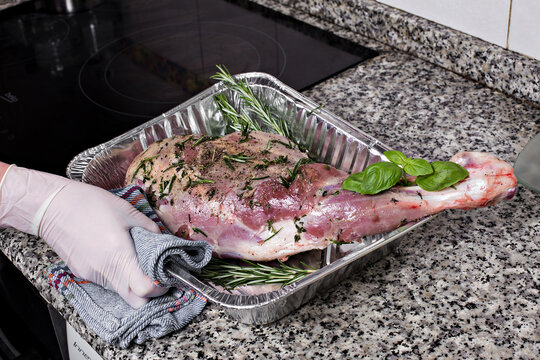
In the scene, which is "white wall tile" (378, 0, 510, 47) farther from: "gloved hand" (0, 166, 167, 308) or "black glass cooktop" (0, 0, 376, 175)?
"gloved hand" (0, 166, 167, 308)

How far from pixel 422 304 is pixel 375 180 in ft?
0.77

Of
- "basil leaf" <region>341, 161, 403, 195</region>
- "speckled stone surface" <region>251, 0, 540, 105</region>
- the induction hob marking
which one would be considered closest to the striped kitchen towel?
"basil leaf" <region>341, 161, 403, 195</region>

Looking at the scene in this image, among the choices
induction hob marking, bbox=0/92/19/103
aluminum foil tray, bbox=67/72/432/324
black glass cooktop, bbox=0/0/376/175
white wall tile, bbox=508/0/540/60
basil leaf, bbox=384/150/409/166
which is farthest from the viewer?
induction hob marking, bbox=0/92/19/103

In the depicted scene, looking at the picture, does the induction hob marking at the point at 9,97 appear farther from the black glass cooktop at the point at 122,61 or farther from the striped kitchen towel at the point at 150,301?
the striped kitchen towel at the point at 150,301

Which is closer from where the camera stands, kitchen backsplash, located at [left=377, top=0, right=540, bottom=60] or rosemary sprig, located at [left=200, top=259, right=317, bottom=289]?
rosemary sprig, located at [left=200, top=259, right=317, bottom=289]

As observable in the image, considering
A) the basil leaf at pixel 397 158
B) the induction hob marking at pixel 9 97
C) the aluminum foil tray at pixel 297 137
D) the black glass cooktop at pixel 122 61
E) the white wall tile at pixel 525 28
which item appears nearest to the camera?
the aluminum foil tray at pixel 297 137

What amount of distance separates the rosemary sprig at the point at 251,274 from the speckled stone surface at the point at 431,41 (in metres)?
0.80

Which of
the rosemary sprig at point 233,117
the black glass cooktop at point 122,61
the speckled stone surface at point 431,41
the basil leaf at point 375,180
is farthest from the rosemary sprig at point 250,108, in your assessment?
the speckled stone surface at point 431,41

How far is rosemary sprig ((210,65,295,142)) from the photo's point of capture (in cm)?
137

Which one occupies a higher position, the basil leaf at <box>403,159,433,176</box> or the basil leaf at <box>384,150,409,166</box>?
the basil leaf at <box>403,159,433,176</box>

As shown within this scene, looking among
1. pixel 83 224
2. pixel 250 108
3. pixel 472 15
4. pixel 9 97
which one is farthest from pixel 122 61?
pixel 472 15

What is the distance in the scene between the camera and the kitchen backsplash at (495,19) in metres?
1.38

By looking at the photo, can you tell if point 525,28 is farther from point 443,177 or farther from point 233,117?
point 233,117

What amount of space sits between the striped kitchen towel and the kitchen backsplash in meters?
0.96
